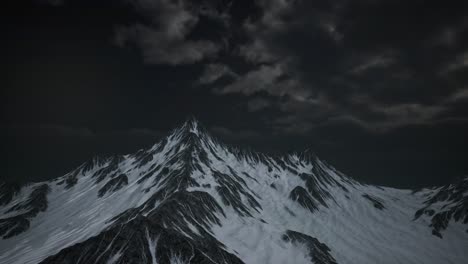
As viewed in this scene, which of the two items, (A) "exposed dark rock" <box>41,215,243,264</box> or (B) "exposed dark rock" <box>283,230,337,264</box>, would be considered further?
(B) "exposed dark rock" <box>283,230,337,264</box>

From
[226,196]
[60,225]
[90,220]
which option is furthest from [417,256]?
[60,225]

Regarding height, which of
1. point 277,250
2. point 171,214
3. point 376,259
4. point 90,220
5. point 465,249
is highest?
point 90,220

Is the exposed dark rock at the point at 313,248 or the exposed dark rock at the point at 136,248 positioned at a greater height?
the exposed dark rock at the point at 136,248

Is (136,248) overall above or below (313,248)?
above

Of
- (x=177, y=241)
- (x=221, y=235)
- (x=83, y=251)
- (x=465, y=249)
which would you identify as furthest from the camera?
(x=465, y=249)

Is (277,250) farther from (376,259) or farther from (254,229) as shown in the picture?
(376,259)

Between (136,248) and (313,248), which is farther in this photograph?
(313,248)

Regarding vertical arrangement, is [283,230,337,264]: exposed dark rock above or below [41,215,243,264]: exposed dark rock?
below

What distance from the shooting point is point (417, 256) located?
592 feet

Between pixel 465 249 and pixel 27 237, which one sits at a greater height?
pixel 27 237

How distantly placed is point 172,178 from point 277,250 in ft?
286

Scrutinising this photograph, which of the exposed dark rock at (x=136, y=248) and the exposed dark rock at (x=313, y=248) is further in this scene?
the exposed dark rock at (x=313, y=248)

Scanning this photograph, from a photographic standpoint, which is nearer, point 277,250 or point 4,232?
point 277,250

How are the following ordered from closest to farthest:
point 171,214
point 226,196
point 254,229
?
point 171,214 → point 254,229 → point 226,196
